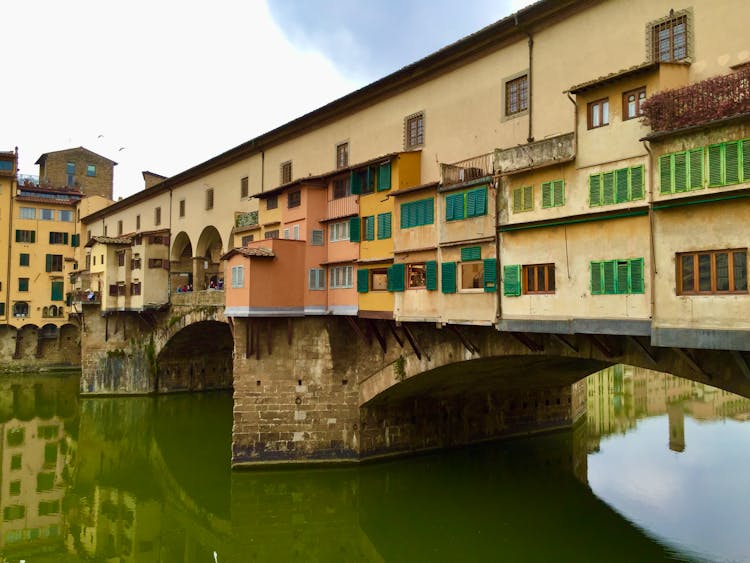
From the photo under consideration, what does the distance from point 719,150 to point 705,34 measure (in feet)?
11.5

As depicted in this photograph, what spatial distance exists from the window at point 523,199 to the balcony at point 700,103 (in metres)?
3.13

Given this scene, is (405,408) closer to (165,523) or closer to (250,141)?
(165,523)

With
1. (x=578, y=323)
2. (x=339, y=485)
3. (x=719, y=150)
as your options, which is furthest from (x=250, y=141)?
(x=719, y=150)

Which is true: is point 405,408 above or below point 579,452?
above

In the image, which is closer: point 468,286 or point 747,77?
point 747,77

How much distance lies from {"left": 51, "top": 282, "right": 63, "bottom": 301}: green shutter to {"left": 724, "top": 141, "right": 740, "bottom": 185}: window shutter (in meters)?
54.6

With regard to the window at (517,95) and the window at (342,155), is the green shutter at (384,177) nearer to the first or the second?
the window at (342,155)

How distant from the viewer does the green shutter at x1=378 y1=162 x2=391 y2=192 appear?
19.2m

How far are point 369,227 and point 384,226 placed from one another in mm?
853

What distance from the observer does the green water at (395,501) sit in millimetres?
16891

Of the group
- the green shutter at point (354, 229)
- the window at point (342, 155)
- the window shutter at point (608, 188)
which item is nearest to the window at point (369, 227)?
the green shutter at point (354, 229)

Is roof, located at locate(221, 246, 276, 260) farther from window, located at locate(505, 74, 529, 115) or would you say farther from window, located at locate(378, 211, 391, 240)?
window, located at locate(505, 74, 529, 115)

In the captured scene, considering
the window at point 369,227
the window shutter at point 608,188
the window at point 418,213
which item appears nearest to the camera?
the window shutter at point 608,188

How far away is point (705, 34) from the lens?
12.6 m
